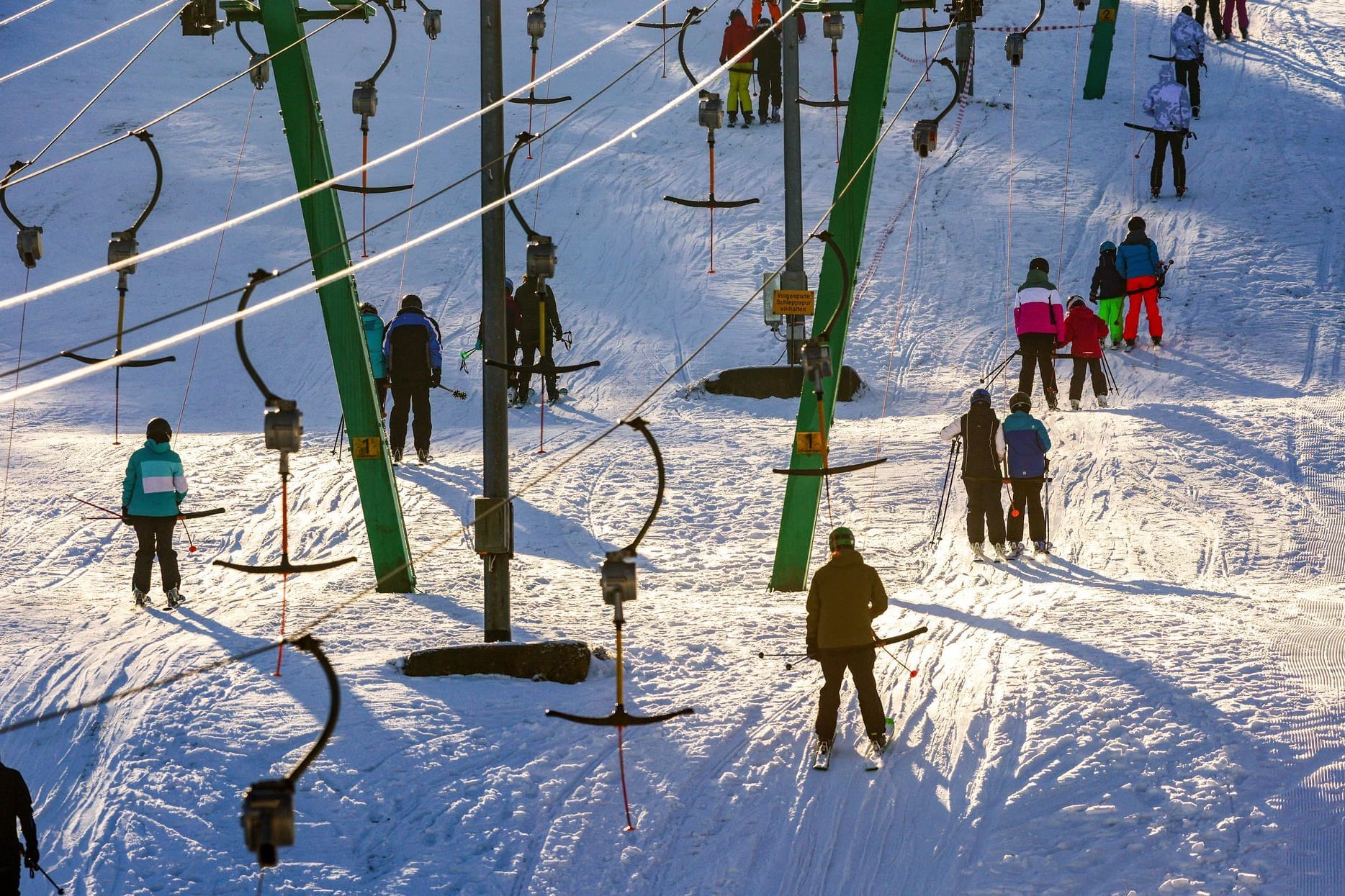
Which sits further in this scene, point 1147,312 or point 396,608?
point 1147,312

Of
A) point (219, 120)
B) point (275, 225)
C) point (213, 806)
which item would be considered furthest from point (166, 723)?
point (219, 120)

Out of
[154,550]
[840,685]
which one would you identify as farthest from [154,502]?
[840,685]

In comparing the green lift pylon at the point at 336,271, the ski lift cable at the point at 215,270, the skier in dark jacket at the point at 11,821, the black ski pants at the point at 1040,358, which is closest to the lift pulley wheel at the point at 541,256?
the green lift pylon at the point at 336,271

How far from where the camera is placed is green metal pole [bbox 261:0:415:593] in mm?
12641

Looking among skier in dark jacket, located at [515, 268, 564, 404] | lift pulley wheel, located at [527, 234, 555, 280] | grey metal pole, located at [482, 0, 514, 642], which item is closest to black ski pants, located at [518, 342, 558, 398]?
skier in dark jacket, located at [515, 268, 564, 404]

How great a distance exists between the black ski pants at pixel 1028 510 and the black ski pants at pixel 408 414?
6.05 m

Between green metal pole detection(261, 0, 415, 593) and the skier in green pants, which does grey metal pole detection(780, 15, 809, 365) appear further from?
green metal pole detection(261, 0, 415, 593)

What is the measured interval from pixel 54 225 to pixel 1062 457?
16214 mm

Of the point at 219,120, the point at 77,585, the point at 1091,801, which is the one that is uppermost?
the point at 219,120

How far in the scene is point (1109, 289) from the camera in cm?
1850

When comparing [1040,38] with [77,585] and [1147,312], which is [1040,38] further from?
[77,585]

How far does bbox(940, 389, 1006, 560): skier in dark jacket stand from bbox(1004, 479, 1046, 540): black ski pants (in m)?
0.10

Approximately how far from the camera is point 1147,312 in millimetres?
19328

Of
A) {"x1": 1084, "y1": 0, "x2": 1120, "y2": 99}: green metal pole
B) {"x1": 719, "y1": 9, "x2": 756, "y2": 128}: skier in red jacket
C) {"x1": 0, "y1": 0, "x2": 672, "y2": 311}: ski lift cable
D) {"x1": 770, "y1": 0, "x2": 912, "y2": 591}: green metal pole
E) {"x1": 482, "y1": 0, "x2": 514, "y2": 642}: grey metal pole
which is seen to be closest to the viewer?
{"x1": 0, "y1": 0, "x2": 672, "y2": 311}: ski lift cable
